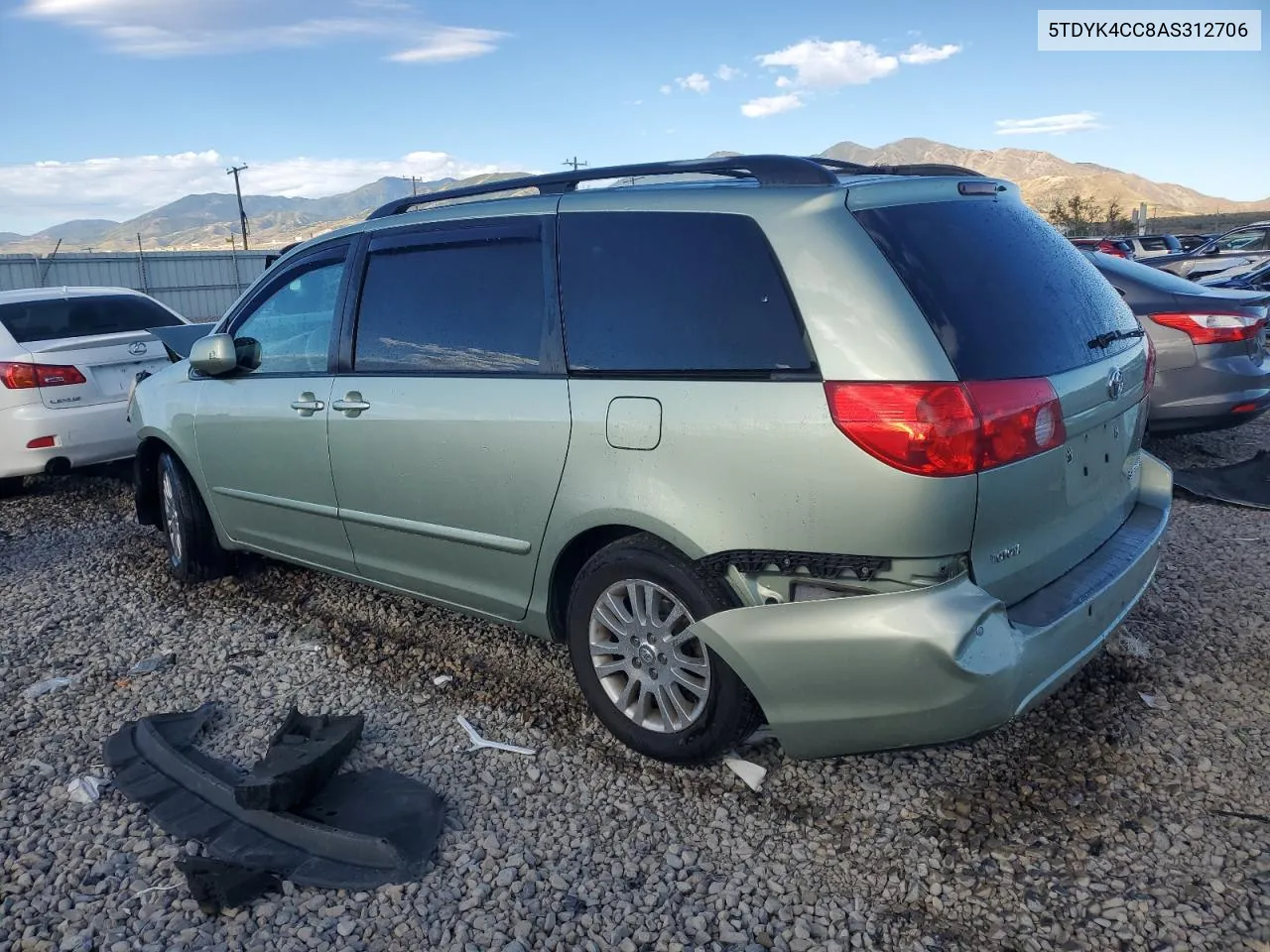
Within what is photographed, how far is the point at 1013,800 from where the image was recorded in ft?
10.1

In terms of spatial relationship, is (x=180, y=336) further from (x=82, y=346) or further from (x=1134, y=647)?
(x=1134, y=647)

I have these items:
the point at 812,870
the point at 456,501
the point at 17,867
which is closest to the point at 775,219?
the point at 456,501

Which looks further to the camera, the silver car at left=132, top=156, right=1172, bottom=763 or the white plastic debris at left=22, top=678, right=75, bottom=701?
the white plastic debris at left=22, top=678, right=75, bottom=701

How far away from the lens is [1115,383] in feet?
10.5

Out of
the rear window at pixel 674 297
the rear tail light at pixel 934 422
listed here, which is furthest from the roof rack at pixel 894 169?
the rear tail light at pixel 934 422

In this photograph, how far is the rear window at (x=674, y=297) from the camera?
2.91m

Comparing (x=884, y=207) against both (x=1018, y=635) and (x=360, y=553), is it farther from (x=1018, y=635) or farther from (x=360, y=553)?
(x=360, y=553)

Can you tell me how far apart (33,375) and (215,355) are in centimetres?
343

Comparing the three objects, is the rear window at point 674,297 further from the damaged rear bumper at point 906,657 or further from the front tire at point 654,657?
the damaged rear bumper at point 906,657

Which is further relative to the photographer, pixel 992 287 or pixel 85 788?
pixel 85 788

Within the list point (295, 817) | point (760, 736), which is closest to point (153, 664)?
point (295, 817)

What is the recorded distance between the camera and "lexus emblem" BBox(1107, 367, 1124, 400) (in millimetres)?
3158

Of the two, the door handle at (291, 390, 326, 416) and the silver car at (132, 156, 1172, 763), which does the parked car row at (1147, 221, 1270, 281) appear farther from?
the door handle at (291, 390, 326, 416)

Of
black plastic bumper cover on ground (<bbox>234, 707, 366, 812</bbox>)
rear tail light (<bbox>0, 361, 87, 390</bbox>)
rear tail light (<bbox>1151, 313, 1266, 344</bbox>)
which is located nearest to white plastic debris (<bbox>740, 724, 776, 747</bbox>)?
black plastic bumper cover on ground (<bbox>234, 707, 366, 812</bbox>)
